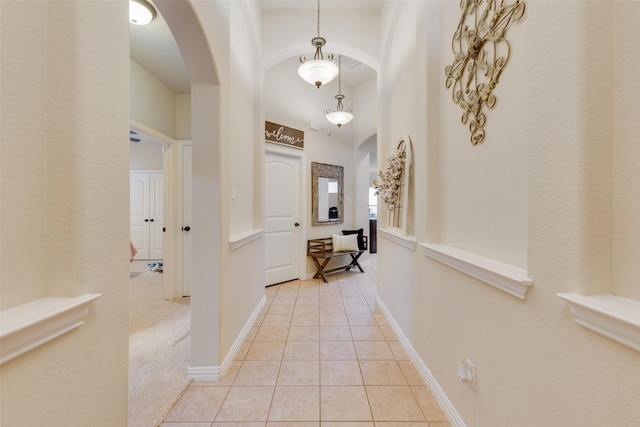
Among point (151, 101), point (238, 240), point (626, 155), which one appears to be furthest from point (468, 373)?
point (151, 101)

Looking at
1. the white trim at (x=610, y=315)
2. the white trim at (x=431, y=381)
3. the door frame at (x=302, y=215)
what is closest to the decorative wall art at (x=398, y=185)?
the white trim at (x=431, y=381)

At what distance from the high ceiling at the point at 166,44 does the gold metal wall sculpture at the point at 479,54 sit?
6.38 ft

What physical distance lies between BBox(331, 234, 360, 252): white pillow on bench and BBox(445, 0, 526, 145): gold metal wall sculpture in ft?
10.1

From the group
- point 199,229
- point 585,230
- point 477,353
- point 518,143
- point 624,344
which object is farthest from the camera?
point 199,229

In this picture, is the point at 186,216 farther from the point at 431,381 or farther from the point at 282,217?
the point at 431,381

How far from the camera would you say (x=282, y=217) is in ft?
13.6

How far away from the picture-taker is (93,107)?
784 millimetres

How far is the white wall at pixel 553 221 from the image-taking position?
718 millimetres

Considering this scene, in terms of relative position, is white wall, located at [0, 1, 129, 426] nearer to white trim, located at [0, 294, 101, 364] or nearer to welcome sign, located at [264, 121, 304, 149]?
white trim, located at [0, 294, 101, 364]

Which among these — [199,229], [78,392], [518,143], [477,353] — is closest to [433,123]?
[518,143]

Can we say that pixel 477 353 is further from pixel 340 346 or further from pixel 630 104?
pixel 340 346

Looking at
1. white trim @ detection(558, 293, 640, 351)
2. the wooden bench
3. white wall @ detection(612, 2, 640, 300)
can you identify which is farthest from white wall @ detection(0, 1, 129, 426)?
the wooden bench

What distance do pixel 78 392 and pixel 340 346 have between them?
1.82 m

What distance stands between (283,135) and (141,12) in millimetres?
2134
